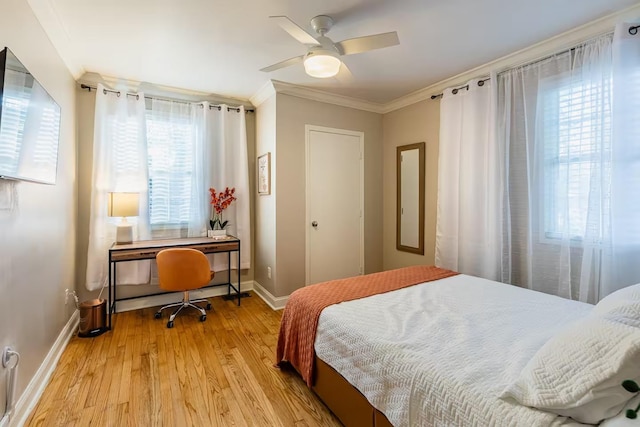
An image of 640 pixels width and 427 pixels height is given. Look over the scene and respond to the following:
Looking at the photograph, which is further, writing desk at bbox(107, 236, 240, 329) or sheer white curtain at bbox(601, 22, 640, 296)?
writing desk at bbox(107, 236, 240, 329)

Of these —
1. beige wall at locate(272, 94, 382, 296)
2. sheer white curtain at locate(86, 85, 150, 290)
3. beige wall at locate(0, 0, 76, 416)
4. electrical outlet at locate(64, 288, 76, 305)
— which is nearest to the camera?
beige wall at locate(0, 0, 76, 416)

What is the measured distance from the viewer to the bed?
1068 millimetres

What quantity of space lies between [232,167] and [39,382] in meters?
2.61

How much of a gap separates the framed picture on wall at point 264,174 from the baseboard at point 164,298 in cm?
129

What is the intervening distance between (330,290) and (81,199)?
2798 millimetres

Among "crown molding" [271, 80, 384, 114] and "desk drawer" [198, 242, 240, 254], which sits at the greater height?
"crown molding" [271, 80, 384, 114]

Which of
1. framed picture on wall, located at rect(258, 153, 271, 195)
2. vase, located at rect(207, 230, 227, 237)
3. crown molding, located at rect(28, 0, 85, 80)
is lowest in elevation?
vase, located at rect(207, 230, 227, 237)

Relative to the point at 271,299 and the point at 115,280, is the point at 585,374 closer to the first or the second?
the point at 271,299

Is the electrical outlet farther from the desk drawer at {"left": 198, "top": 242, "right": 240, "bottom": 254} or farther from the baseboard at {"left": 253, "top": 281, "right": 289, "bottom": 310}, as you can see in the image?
the baseboard at {"left": 253, "top": 281, "right": 289, "bottom": 310}

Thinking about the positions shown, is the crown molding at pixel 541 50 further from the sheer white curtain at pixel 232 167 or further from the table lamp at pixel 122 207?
the table lamp at pixel 122 207

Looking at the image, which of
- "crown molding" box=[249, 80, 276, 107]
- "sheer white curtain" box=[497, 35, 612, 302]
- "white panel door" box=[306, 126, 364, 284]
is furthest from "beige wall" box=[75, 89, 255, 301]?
"sheer white curtain" box=[497, 35, 612, 302]

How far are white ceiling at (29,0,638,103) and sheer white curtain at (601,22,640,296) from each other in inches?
12.3

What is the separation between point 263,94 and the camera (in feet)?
11.7

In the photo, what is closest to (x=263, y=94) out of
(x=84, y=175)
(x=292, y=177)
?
(x=292, y=177)
